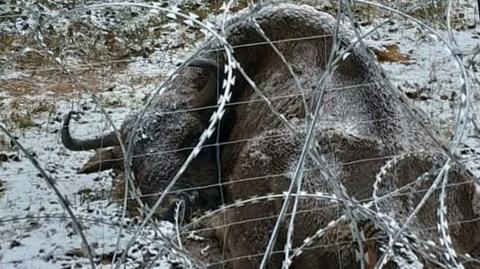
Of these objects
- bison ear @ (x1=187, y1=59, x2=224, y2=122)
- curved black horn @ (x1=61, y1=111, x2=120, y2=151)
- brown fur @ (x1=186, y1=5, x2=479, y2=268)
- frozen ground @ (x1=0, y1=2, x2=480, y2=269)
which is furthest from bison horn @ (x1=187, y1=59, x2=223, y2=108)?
frozen ground @ (x1=0, y1=2, x2=480, y2=269)

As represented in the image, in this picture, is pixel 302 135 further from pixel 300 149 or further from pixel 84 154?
pixel 84 154

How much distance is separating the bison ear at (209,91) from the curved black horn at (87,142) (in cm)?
43

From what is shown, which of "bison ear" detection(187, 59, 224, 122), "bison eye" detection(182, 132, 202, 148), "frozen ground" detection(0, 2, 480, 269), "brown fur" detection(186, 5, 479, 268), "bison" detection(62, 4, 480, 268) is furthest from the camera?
"bison eye" detection(182, 132, 202, 148)

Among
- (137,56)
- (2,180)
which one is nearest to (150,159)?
(2,180)

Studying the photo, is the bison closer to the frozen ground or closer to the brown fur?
the brown fur

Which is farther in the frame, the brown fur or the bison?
the brown fur

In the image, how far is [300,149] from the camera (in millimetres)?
3381

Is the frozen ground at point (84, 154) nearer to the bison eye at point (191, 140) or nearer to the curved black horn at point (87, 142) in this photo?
the curved black horn at point (87, 142)

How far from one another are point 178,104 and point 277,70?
0.57 m

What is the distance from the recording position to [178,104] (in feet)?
14.4

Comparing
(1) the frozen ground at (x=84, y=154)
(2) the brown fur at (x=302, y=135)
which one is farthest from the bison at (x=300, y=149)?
(1) the frozen ground at (x=84, y=154)

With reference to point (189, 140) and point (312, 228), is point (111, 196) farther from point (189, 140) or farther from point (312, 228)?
point (312, 228)

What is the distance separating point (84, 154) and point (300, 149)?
189 centimetres

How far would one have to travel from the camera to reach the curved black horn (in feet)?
14.3
